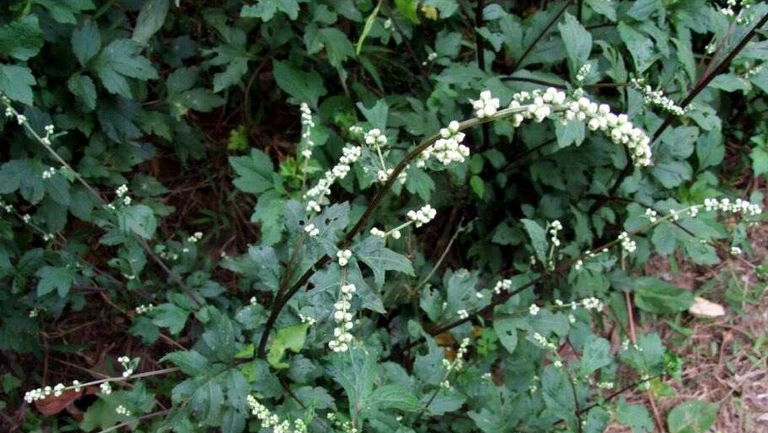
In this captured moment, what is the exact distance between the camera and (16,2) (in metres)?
2.29

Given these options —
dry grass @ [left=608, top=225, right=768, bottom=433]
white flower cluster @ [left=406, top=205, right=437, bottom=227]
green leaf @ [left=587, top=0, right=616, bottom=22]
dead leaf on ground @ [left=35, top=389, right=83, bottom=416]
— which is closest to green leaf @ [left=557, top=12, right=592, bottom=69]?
green leaf @ [left=587, top=0, right=616, bottom=22]

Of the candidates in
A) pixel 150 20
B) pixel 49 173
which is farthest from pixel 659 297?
pixel 49 173

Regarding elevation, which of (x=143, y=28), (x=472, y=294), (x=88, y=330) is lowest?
(x=88, y=330)

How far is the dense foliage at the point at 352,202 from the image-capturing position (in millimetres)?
2297

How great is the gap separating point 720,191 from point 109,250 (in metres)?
2.79

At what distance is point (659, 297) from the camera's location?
3.26 metres

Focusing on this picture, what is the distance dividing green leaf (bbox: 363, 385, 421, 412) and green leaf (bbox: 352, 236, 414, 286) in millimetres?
398

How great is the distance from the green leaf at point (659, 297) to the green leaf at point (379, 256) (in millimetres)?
1932

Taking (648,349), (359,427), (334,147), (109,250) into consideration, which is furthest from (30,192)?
(648,349)

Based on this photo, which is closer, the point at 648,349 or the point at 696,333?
the point at 648,349

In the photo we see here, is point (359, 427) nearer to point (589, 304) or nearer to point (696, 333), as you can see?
point (589, 304)

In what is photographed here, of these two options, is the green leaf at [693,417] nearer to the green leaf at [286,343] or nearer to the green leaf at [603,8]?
the green leaf at [603,8]

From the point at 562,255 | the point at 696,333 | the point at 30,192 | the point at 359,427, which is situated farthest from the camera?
the point at 696,333

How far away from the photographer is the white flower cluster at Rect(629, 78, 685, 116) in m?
2.26
